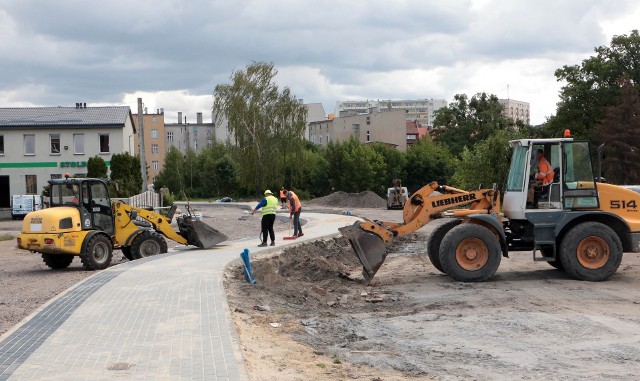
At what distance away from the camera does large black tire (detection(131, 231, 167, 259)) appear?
18.8 m

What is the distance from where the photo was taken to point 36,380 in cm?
689

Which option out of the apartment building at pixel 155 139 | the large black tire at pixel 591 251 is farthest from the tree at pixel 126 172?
the apartment building at pixel 155 139

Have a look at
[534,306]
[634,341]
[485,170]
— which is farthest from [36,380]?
[485,170]

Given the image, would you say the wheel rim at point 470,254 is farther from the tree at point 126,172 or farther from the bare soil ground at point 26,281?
the tree at point 126,172

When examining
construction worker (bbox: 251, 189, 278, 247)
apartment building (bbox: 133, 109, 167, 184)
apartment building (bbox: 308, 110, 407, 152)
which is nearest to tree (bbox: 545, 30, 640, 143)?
apartment building (bbox: 308, 110, 407, 152)

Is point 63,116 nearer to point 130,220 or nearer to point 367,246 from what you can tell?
point 130,220

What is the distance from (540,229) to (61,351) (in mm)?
9660

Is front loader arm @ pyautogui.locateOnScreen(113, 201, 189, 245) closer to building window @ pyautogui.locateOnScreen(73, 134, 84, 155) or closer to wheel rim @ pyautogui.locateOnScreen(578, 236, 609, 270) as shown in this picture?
wheel rim @ pyautogui.locateOnScreen(578, 236, 609, 270)

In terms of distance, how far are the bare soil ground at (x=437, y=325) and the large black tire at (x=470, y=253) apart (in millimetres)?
258

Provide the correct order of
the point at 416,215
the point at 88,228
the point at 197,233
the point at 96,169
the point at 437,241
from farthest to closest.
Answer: the point at 96,169, the point at 197,233, the point at 88,228, the point at 437,241, the point at 416,215

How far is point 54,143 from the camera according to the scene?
55.7m

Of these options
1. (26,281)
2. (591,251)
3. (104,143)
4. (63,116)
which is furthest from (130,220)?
(63,116)

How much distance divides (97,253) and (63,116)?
142 ft

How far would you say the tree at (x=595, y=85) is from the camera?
58656 mm
